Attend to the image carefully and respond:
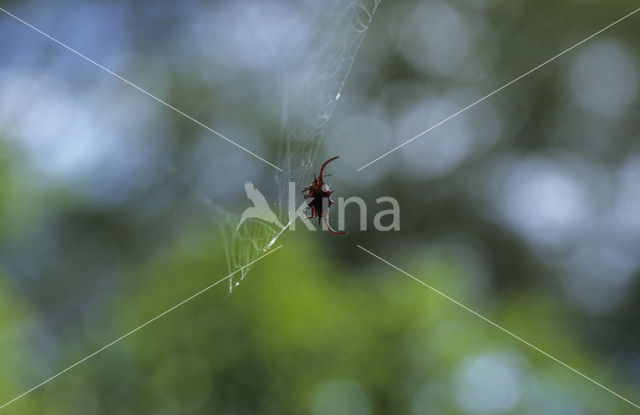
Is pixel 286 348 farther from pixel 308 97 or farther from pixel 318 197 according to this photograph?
pixel 308 97

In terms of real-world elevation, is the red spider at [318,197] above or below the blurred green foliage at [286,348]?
above

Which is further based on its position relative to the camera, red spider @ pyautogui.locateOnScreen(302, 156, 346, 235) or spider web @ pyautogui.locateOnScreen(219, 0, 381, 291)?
red spider @ pyautogui.locateOnScreen(302, 156, 346, 235)

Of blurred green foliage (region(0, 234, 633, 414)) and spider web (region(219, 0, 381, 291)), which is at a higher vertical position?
spider web (region(219, 0, 381, 291))

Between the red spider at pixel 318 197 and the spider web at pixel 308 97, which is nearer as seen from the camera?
the spider web at pixel 308 97

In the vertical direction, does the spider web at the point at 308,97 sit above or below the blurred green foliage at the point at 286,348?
above

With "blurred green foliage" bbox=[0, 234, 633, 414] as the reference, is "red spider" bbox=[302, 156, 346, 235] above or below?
above

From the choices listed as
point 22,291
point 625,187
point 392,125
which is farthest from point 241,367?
point 625,187

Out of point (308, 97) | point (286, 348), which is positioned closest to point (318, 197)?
point (308, 97)

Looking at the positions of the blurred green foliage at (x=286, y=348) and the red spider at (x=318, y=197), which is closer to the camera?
the blurred green foliage at (x=286, y=348)
